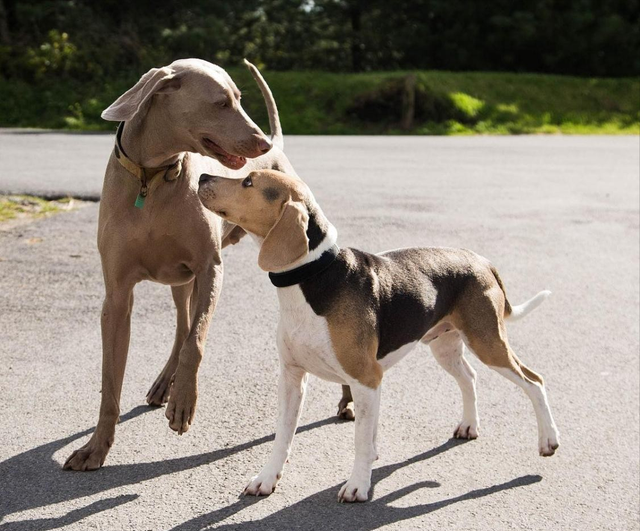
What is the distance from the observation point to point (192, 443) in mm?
4906

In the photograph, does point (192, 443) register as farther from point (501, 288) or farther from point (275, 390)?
point (501, 288)

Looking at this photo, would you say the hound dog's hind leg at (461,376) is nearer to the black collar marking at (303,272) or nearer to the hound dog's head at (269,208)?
the black collar marking at (303,272)

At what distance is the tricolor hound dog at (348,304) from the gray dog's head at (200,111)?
0.39m

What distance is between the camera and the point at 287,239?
400 centimetres

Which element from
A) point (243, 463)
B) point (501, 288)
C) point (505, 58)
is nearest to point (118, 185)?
point (243, 463)

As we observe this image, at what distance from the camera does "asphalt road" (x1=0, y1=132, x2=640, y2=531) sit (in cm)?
428

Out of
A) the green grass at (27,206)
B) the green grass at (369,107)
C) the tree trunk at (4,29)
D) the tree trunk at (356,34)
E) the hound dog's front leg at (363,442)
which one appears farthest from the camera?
the tree trunk at (356,34)

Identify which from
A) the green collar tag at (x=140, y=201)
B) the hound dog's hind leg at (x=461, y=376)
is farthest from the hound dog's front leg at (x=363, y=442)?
the green collar tag at (x=140, y=201)

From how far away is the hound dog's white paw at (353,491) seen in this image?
14.1ft

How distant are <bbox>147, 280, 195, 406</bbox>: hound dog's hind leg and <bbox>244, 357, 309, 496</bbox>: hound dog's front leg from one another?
116cm

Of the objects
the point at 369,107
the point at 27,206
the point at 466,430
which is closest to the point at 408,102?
the point at 369,107

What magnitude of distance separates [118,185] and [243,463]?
5.14 feet

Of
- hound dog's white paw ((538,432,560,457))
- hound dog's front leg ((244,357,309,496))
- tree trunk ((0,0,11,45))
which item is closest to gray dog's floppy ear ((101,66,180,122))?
hound dog's front leg ((244,357,309,496))

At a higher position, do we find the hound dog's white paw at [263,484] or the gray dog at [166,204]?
the gray dog at [166,204]
